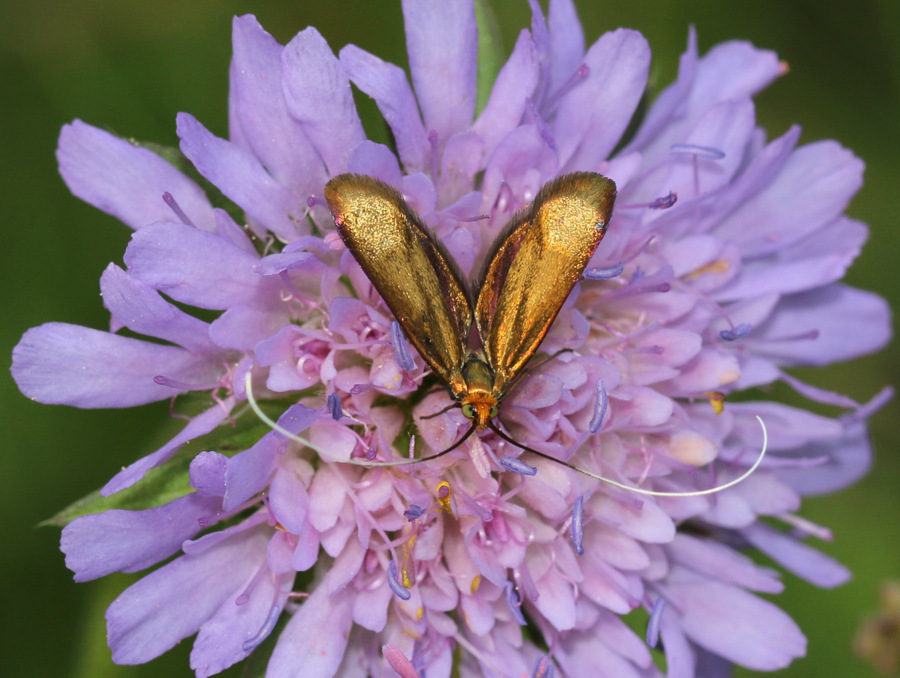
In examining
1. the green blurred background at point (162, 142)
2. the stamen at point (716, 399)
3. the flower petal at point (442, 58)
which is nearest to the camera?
the flower petal at point (442, 58)

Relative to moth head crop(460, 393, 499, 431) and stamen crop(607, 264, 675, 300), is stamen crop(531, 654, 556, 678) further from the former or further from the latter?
stamen crop(607, 264, 675, 300)

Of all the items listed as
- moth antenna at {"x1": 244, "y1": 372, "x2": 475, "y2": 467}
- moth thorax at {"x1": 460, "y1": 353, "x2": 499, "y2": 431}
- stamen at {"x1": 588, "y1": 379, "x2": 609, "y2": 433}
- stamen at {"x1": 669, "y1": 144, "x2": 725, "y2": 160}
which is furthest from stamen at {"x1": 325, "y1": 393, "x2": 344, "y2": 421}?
stamen at {"x1": 669, "y1": 144, "x2": 725, "y2": 160}

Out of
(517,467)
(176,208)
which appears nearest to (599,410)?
(517,467)

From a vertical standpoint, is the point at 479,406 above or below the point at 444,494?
above

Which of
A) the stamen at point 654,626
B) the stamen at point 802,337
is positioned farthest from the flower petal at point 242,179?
the stamen at point 802,337

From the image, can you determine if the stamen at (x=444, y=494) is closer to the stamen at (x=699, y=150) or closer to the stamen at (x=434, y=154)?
the stamen at (x=434, y=154)

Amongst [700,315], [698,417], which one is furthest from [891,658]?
[700,315]

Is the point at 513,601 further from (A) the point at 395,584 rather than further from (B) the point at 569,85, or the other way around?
(B) the point at 569,85
